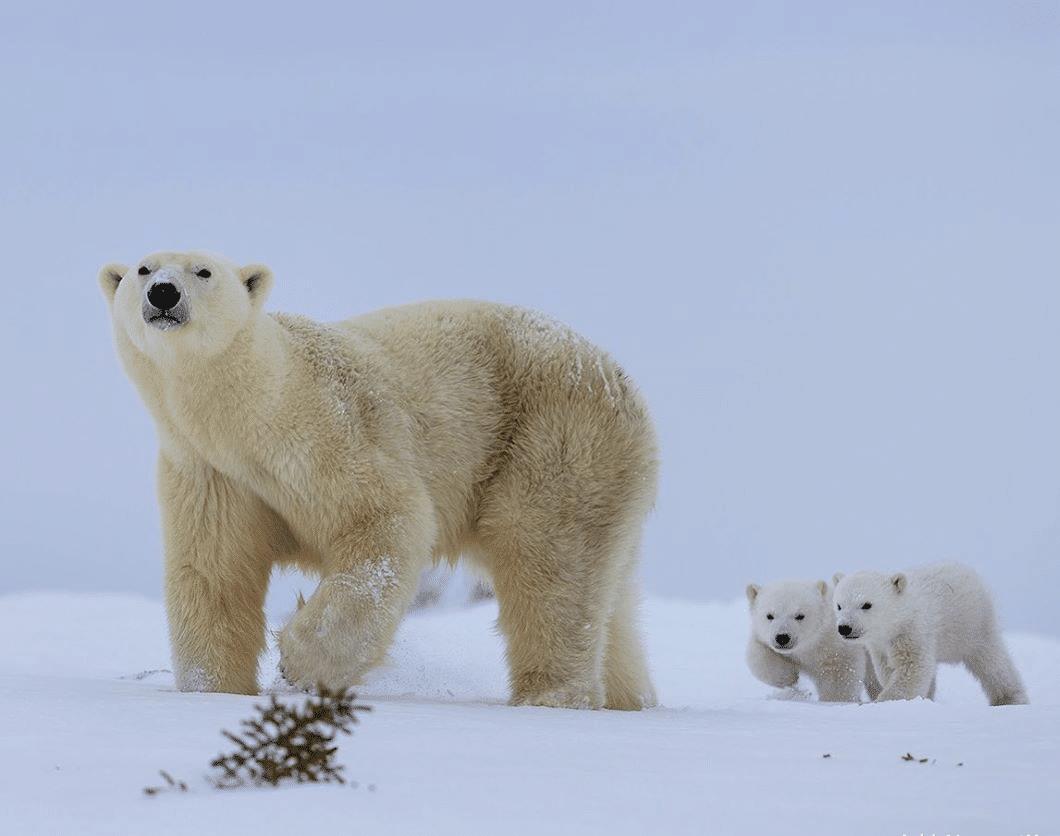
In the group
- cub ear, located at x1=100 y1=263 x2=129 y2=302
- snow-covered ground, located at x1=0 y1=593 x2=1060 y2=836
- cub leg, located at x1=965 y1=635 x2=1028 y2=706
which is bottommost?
cub leg, located at x1=965 y1=635 x2=1028 y2=706

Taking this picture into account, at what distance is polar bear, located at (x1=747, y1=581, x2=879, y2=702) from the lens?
350 inches

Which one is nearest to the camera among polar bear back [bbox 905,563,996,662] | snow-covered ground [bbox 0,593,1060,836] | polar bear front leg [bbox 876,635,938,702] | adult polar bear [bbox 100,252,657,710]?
snow-covered ground [bbox 0,593,1060,836]

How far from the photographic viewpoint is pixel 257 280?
572 cm

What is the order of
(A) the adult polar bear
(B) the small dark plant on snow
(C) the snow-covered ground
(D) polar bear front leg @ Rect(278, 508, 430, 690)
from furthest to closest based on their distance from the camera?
1. (A) the adult polar bear
2. (D) polar bear front leg @ Rect(278, 508, 430, 690)
3. (B) the small dark plant on snow
4. (C) the snow-covered ground

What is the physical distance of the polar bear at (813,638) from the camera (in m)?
8.88

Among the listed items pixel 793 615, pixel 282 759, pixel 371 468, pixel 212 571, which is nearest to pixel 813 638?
pixel 793 615

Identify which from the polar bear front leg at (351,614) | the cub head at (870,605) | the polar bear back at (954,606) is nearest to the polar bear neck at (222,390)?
the polar bear front leg at (351,614)

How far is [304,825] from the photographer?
9.18 feet

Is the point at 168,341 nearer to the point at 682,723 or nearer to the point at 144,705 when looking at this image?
the point at 144,705

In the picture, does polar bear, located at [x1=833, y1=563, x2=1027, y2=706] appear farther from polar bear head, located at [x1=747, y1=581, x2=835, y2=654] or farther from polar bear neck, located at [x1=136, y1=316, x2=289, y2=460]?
polar bear neck, located at [x1=136, y1=316, x2=289, y2=460]

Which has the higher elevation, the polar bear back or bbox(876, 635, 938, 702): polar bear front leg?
the polar bear back

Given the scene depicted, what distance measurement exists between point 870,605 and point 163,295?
15.4 feet

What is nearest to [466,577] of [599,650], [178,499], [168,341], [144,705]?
[599,650]

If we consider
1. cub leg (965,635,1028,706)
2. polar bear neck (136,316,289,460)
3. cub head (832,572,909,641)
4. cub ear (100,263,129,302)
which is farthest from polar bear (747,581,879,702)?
cub ear (100,263,129,302)
